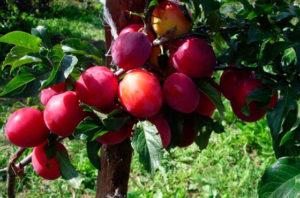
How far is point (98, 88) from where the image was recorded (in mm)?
894

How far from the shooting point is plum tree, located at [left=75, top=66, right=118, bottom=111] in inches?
35.7

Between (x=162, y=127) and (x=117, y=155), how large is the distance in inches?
10.4

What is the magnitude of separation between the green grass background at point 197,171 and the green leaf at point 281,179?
207 centimetres

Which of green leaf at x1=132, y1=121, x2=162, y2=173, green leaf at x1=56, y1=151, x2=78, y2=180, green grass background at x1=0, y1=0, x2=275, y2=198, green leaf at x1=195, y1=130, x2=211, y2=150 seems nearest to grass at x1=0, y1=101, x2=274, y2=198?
green grass background at x1=0, y1=0, x2=275, y2=198

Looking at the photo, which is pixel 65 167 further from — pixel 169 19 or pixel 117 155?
pixel 169 19

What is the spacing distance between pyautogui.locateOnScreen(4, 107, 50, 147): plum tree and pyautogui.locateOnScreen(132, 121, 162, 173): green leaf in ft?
0.72

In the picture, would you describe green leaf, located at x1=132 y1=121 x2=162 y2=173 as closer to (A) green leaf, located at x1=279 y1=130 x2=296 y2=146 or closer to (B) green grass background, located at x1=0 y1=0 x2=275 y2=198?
(A) green leaf, located at x1=279 y1=130 x2=296 y2=146

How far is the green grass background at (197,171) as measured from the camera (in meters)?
3.12

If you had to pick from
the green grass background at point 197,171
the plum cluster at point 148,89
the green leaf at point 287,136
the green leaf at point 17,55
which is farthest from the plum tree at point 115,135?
the green grass background at point 197,171

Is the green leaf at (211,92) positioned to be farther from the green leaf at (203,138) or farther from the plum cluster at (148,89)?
the green leaf at (203,138)

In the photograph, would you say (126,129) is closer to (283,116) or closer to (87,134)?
(87,134)

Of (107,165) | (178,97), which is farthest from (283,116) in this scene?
(107,165)

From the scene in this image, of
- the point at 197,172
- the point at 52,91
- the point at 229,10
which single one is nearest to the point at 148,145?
the point at 52,91

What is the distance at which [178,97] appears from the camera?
92 centimetres
